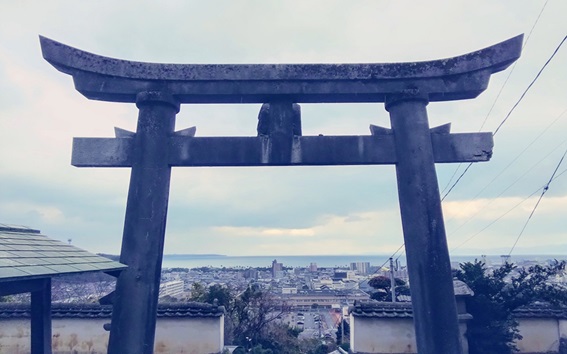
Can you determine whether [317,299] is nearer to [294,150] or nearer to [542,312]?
[542,312]

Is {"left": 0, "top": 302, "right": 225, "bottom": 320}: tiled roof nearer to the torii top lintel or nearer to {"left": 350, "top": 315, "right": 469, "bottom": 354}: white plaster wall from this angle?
{"left": 350, "top": 315, "right": 469, "bottom": 354}: white plaster wall

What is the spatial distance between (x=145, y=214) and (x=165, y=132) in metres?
1.22

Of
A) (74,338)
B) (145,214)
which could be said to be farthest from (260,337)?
(145,214)

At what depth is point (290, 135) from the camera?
5.62 meters

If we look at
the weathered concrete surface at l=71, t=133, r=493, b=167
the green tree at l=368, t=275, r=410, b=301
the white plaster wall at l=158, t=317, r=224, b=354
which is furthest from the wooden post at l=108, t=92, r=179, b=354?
the green tree at l=368, t=275, r=410, b=301

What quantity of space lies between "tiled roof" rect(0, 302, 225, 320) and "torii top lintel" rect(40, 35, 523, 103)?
5.08 m

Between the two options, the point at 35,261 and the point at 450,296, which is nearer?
the point at 35,261

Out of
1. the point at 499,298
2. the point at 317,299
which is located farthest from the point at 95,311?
the point at 317,299

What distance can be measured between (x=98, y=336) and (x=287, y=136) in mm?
6624

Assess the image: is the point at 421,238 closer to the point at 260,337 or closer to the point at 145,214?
the point at 145,214

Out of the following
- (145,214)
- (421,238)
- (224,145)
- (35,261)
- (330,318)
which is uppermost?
(224,145)

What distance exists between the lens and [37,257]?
4.10m

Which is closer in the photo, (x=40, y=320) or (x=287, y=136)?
→ (x=40, y=320)

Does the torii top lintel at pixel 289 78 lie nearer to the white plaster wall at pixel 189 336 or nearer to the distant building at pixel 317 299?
the white plaster wall at pixel 189 336
